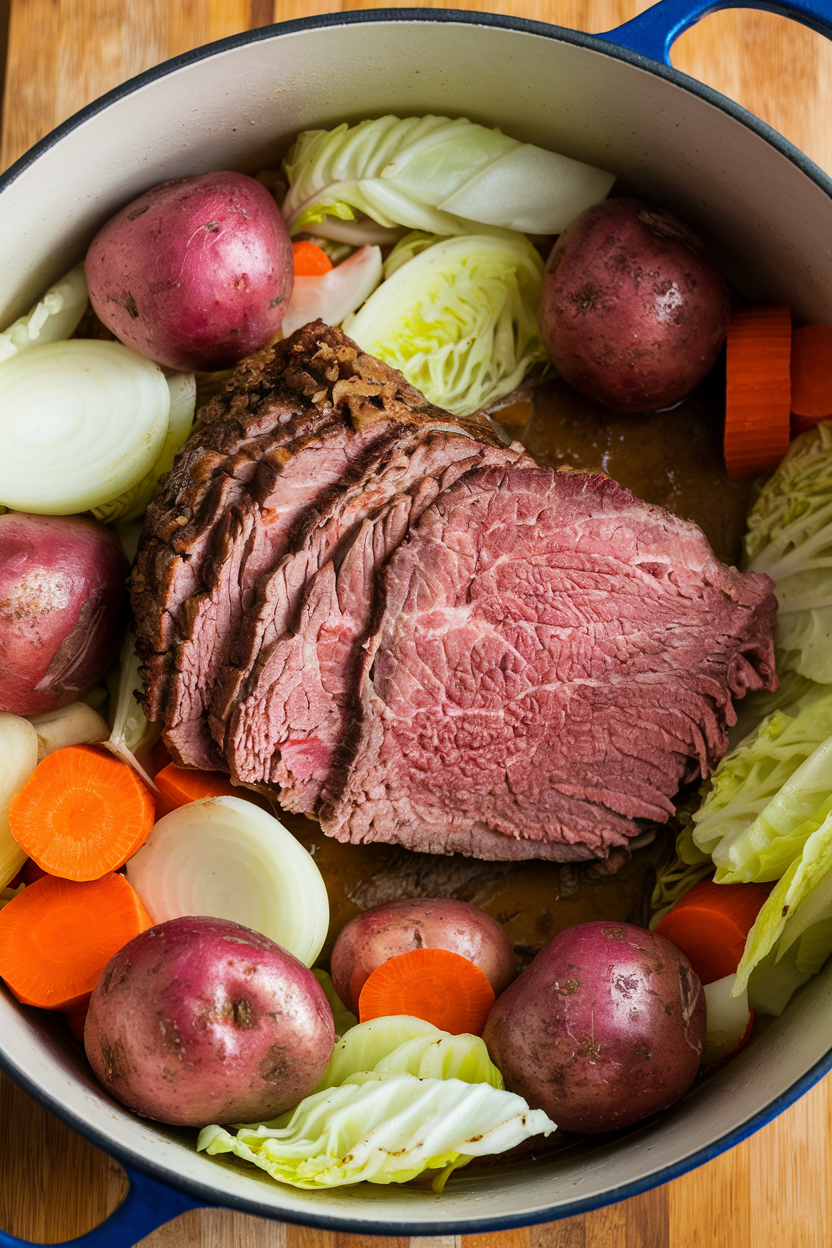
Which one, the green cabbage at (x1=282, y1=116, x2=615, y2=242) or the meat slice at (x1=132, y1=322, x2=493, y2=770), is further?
the green cabbage at (x1=282, y1=116, x2=615, y2=242)

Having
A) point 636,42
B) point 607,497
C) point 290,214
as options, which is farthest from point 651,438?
point 290,214

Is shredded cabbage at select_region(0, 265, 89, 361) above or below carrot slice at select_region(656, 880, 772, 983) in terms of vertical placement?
above

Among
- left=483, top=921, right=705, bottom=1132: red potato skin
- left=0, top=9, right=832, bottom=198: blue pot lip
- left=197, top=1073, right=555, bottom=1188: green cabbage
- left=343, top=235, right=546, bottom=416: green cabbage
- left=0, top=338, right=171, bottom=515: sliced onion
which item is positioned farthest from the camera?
left=343, top=235, right=546, bottom=416: green cabbage

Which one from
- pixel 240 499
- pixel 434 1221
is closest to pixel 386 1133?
pixel 434 1221

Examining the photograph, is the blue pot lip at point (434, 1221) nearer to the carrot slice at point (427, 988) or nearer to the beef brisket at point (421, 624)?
the carrot slice at point (427, 988)

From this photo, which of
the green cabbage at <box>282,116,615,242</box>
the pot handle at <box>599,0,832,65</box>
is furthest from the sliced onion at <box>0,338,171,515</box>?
the pot handle at <box>599,0,832,65</box>

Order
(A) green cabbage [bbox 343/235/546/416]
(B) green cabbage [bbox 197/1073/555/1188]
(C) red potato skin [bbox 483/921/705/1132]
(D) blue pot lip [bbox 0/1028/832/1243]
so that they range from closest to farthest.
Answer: (D) blue pot lip [bbox 0/1028/832/1243], (B) green cabbage [bbox 197/1073/555/1188], (C) red potato skin [bbox 483/921/705/1132], (A) green cabbage [bbox 343/235/546/416]

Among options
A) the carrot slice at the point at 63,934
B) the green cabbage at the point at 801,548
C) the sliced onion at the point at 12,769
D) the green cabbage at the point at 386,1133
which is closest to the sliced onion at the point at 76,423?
the sliced onion at the point at 12,769

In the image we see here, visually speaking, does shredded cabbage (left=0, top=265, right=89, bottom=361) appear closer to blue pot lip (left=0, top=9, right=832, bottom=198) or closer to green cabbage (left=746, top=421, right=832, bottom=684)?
blue pot lip (left=0, top=9, right=832, bottom=198)
